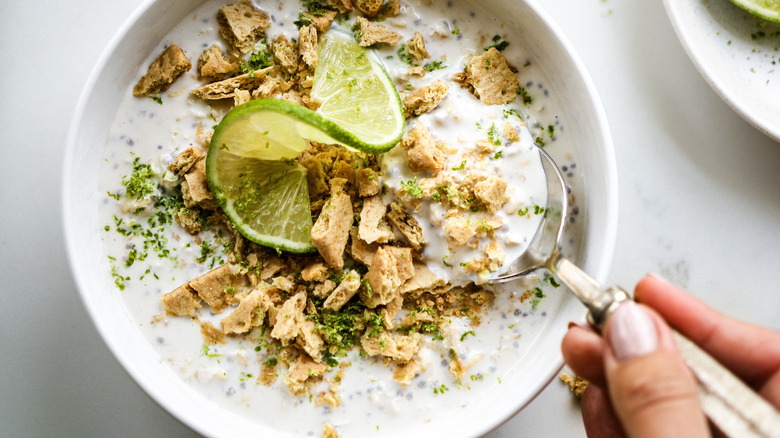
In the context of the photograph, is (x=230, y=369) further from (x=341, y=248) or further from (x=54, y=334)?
(x=54, y=334)

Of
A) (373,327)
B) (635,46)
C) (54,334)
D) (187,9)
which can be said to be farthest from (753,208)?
(54,334)

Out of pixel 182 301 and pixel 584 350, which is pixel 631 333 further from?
pixel 182 301

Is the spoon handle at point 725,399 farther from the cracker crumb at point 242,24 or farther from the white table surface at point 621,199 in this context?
the cracker crumb at point 242,24

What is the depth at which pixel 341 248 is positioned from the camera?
157 cm

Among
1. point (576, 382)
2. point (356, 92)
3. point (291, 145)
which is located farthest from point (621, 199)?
point (291, 145)

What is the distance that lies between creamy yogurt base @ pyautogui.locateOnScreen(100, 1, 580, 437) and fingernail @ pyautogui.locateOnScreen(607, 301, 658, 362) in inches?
19.4

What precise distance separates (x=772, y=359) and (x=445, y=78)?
3.36 ft

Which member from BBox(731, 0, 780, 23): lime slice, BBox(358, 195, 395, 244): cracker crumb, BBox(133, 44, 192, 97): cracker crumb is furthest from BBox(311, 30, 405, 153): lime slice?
BBox(731, 0, 780, 23): lime slice

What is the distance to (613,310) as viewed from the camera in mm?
1147

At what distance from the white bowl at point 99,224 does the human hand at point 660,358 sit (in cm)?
23

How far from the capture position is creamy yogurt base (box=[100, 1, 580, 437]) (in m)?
1.59

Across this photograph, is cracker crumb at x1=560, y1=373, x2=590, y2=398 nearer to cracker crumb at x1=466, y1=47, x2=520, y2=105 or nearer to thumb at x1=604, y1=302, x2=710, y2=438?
thumb at x1=604, y1=302, x2=710, y2=438

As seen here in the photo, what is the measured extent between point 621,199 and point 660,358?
2.99 feet

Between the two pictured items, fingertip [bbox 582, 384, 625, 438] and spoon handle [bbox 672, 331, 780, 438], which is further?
fingertip [bbox 582, 384, 625, 438]
